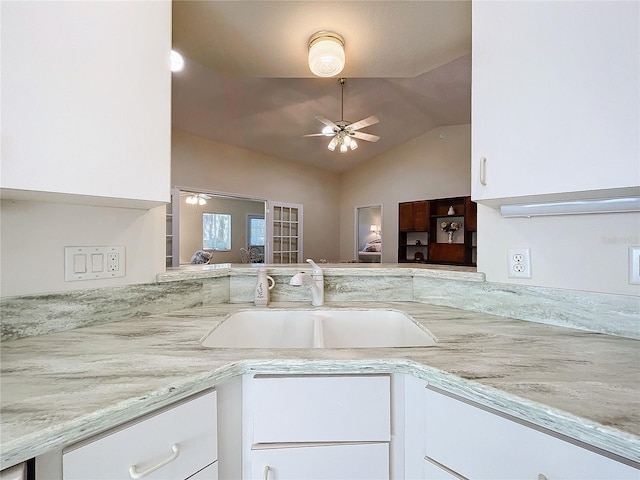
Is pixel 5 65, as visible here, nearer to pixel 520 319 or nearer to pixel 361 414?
pixel 361 414

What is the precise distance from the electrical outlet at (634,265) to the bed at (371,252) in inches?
230

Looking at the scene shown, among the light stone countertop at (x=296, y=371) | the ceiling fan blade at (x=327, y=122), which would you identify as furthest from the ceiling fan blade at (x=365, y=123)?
the light stone countertop at (x=296, y=371)

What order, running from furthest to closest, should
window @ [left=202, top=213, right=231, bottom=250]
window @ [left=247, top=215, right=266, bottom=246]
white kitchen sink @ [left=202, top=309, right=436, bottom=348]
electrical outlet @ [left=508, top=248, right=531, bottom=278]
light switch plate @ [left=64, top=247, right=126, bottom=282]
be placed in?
1. window @ [left=247, top=215, right=266, bottom=246]
2. window @ [left=202, top=213, right=231, bottom=250]
3. white kitchen sink @ [left=202, top=309, right=436, bottom=348]
4. electrical outlet @ [left=508, top=248, right=531, bottom=278]
5. light switch plate @ [left=64, top=247, right=126, bottom=282]

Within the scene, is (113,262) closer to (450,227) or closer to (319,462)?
(319,462)

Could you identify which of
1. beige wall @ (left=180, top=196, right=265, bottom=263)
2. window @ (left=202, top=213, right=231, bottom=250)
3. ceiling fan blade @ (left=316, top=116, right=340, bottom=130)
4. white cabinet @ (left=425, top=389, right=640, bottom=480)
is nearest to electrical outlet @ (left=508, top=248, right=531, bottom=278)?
white cabinet @ (left=425, top=389, right=640, bottom=480)

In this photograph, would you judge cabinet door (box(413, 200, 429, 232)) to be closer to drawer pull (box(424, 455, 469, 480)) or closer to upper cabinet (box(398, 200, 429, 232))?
upper cabinet (box(398, 200, 429, 232))

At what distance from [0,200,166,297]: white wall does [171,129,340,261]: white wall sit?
11.2 ft

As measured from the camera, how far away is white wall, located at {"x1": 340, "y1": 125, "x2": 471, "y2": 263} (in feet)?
17.9

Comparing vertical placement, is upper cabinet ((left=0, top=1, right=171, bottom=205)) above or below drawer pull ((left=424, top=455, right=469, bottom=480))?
above

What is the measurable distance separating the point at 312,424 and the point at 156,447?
0.31 m

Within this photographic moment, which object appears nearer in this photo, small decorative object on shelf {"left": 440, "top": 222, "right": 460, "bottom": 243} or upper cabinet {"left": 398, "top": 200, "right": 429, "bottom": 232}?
small decorative object on shelf {"left": 440, "top": 222, "right": 460, "bottom": 243}

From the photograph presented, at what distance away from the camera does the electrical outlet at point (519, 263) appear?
3.48ft

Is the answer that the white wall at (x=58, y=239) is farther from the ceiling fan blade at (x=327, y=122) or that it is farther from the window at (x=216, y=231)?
the window at (x=216, y=231)

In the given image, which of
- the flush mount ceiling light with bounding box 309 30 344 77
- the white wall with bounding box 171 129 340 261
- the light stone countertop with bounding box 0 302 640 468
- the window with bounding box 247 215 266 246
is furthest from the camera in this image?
the window with bounding box 247 215 266 246
